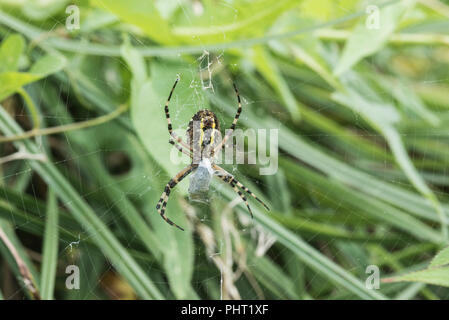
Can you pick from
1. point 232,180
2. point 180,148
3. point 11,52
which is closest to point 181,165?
point 180,148

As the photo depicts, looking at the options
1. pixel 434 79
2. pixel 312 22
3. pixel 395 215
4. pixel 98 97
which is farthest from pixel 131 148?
pixel 434 79

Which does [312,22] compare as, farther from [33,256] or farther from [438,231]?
[33,256]

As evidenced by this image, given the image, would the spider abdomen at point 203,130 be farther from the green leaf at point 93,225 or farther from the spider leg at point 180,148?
the green leaf at point 93,225

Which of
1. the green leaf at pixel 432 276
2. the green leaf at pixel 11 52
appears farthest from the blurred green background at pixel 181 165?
the green leaf at pixel 432 276

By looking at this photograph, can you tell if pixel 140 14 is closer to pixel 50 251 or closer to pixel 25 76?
pixel 25 76

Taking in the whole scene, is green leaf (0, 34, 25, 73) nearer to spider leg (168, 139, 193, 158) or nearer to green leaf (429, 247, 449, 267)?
spider leg (168, 139, 193, 158)

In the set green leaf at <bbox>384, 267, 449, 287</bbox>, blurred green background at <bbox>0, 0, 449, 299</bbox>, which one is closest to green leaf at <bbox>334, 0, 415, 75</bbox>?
blurred green background at <bbox>0, 0, 449, 299</bbox>
